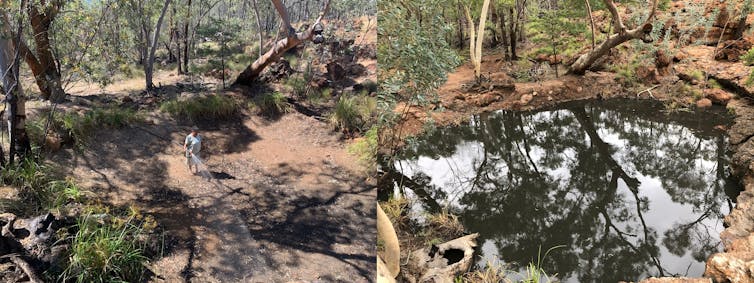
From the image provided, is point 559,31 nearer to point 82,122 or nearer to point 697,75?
point 697,75

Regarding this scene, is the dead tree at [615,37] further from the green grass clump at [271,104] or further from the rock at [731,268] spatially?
the green grass clump at [271,104]

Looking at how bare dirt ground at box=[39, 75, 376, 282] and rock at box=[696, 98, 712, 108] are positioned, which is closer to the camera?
bare dirt ground at box=[39, 75, 376, 282]

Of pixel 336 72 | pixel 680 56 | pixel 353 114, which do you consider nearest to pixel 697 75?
pixel 680 56

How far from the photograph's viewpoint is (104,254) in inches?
84.0

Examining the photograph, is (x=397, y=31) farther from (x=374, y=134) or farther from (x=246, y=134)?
(x=246, y=134)

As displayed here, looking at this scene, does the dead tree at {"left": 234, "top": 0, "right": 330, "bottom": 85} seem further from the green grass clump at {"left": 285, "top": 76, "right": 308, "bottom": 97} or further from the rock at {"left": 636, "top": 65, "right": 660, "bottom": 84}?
the rock at {"left": 636, "top": 65, "right": 660, "bottom": 84}

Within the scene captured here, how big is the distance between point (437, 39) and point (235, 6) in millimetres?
7704

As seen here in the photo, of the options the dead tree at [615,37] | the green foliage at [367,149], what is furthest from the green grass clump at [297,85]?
the dead tree at [615,37]

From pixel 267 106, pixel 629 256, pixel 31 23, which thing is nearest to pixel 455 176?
pixel 629 256

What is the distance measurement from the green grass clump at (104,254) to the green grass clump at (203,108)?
0.94 m

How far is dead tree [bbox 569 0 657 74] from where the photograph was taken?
7914 mm

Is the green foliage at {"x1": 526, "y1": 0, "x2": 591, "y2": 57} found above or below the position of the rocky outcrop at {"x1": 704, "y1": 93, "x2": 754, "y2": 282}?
above

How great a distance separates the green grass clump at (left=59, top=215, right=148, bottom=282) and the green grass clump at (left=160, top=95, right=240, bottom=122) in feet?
3.07

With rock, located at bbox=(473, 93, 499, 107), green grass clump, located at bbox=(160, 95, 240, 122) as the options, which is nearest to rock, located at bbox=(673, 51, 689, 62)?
rock, located at bbox=(473, 93, 499, 107)
